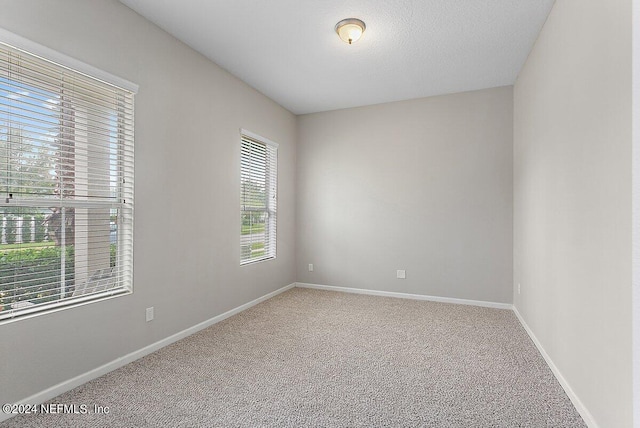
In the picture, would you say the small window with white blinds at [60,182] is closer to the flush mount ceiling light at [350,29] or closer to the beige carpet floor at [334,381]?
the beige carpet floor at [334,381]

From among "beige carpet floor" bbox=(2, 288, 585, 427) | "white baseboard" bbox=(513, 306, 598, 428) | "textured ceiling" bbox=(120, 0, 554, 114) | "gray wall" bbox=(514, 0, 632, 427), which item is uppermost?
"textured ceiling" bbox=(120, 0, 554, 114)

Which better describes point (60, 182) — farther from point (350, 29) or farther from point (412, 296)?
point (412, 296)

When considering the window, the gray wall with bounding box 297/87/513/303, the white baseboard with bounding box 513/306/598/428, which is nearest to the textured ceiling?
the gray wall with bounding box 297/87/513/303

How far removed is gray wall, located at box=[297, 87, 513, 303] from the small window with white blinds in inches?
114

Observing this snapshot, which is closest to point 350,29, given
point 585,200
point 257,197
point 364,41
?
point 364,41

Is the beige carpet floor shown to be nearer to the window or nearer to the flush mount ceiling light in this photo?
the window

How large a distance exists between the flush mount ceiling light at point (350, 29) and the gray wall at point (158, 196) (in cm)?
144

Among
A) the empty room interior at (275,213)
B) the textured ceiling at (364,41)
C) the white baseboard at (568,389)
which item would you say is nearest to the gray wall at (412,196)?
the empty room interior at (275,213)

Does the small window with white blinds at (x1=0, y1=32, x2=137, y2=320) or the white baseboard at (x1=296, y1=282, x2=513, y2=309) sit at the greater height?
the small window with white blinds at (x1=0, y1=32, x2=137, y2=320)

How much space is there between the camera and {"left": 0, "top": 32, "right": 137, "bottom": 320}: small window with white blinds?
1889 millimetres

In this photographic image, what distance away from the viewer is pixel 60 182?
2113 mm

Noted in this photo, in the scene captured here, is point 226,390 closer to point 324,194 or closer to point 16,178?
point 16,178

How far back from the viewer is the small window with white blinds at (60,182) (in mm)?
1889

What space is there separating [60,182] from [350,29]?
240 centimetres
